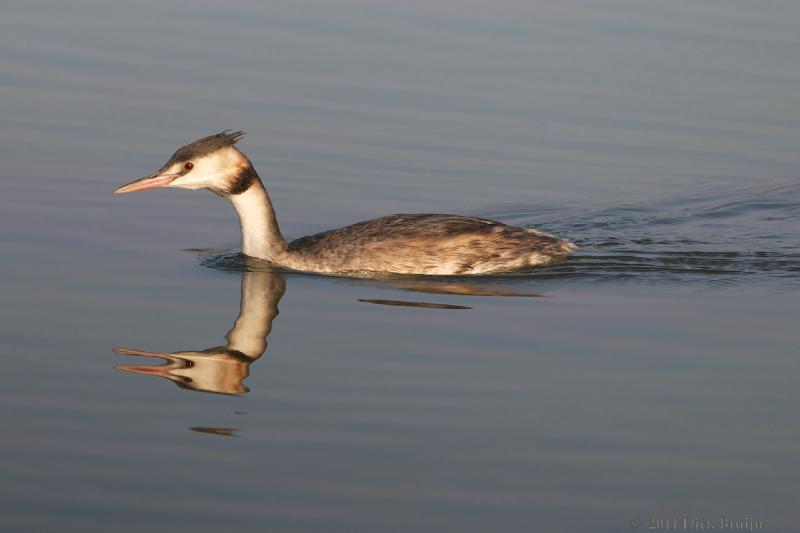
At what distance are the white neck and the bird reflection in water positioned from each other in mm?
1584

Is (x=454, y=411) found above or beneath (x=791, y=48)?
beneath

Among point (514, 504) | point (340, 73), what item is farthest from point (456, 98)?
point (514, 504)

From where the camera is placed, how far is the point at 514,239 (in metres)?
11.8

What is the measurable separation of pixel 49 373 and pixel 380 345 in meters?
1.99

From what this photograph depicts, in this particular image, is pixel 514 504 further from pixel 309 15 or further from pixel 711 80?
pixel 309 15

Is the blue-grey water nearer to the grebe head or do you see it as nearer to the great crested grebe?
the great crested grebe

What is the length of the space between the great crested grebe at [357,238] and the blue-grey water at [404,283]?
0.78 feet

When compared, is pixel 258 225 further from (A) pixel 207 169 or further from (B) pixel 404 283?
(B) pixel 404 283

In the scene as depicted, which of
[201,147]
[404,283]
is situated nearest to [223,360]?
[404,283]

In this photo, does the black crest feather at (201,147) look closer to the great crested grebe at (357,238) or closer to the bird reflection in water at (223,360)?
the great crested grebe at (357,238)

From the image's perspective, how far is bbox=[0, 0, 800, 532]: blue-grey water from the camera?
698 cm

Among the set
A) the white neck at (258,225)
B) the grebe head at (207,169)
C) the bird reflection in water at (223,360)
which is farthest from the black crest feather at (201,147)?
the bird reflection in water at (223,360)

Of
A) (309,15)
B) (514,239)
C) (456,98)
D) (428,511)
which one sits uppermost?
(309,15)

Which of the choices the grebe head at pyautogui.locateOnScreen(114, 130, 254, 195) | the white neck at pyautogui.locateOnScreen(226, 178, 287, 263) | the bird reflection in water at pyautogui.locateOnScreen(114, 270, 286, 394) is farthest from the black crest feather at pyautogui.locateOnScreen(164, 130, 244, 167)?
the bird reflection in water at pyautogui.locateOnScreen(114, 270, 286, 394)
